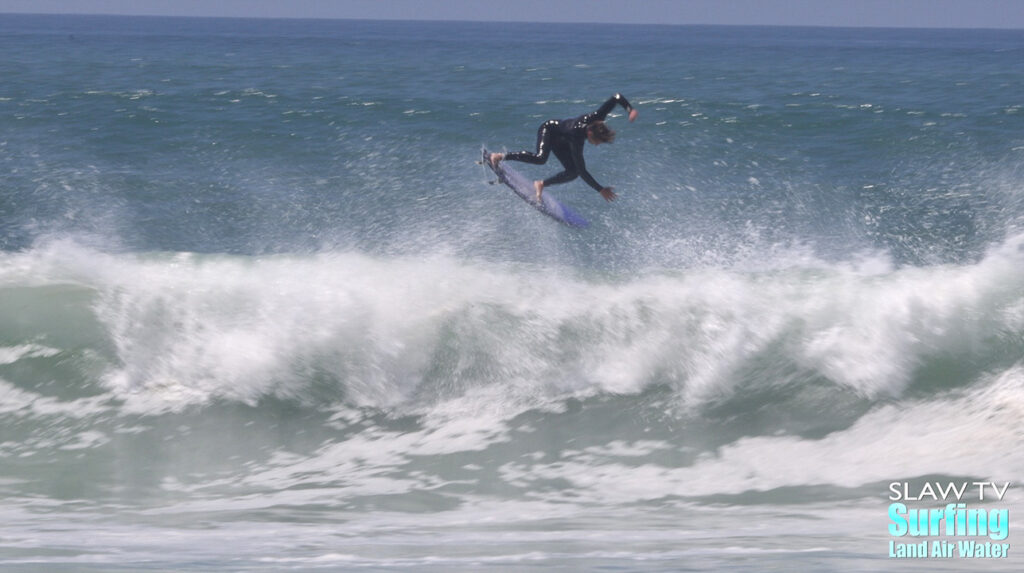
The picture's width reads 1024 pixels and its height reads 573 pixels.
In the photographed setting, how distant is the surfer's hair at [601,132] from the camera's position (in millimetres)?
8716

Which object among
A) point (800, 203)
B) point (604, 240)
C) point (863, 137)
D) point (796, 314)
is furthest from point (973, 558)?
point (863, 137)

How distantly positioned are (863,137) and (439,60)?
105 feet

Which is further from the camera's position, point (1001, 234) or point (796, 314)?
point (1001, 234)

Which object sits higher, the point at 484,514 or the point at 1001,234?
the point at 1001,234

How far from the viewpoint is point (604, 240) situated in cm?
1290

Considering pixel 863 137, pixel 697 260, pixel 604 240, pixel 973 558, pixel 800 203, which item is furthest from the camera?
pixel 863 137

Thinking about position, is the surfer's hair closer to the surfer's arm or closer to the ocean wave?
the surfer's arm

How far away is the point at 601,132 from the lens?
28.8 ft

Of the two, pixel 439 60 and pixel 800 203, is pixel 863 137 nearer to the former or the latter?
pixel 800 203

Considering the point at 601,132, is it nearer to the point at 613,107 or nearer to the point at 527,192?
the point at 613,107
